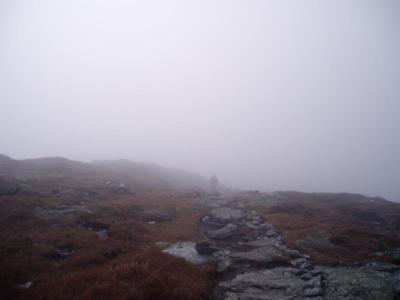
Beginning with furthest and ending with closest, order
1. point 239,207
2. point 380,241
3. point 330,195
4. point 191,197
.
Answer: point 330,195
point 191,197
point 239,207
point 380,241

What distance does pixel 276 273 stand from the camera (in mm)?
15211

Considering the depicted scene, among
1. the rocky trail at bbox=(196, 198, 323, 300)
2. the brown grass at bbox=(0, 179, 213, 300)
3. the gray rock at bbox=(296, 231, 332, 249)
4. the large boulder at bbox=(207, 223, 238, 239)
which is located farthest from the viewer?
the large boulder at bbox=(207, 223, 238, 239)

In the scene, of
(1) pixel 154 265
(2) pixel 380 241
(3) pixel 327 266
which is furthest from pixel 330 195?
(1) pixel 154 265

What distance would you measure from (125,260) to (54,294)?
421 cm

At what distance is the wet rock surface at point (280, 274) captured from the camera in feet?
41.3

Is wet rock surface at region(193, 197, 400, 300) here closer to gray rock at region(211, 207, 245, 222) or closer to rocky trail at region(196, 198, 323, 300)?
rocky trail at region(196, 198, 323, 300)

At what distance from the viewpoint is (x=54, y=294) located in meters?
10.8

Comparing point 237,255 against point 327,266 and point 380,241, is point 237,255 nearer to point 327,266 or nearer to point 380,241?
point 327,266

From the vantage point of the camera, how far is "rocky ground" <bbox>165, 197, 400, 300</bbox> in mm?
12641

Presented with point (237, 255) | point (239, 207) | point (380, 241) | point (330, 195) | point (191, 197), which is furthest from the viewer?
point (330, 195)

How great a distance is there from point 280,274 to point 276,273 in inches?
9.5

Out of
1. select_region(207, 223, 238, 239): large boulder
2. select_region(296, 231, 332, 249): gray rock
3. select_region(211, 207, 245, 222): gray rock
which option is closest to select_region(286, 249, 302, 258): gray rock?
select_region(296, 231, 332, 249): gray rock

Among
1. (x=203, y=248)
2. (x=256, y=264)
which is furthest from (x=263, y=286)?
(x=203, y=248)

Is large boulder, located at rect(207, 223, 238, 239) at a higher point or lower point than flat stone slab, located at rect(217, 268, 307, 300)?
lower
